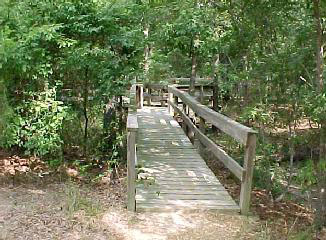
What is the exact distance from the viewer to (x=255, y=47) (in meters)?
6.76

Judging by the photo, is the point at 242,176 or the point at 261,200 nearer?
the point at 242,176

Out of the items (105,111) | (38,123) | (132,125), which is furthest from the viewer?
(105,111)

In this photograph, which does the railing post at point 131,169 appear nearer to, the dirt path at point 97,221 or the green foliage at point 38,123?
the dirt path at point 97,221

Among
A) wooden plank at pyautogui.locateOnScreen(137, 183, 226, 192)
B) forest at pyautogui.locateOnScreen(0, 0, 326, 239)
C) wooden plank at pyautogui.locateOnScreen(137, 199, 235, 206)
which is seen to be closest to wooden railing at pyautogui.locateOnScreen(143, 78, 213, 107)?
forest at pyautogui.locateOnScreen(0, 0, 326, 239)

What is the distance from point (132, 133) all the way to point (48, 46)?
2337 mm

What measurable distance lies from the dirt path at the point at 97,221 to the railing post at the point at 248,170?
0.17 metres

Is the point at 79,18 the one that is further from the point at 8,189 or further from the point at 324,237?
the point at 324,237

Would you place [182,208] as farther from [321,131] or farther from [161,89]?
[161,89]

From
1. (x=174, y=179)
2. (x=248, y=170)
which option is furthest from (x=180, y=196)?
(x=248, y=170)

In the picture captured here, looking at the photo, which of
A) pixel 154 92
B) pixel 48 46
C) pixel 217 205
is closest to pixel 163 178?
pixel 217 205

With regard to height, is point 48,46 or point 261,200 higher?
point 48,46

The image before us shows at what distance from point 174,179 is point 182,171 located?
425 millimetres

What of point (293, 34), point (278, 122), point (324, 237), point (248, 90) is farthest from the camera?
point (248, 90)

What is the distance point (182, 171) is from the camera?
20.5ft
